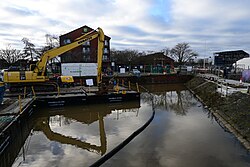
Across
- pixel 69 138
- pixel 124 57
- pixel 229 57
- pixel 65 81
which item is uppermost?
pixel 124 57

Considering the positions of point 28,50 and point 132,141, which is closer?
point 132,141

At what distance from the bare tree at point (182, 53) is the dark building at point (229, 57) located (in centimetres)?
2014

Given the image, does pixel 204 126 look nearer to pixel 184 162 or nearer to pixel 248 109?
pixel 248 109

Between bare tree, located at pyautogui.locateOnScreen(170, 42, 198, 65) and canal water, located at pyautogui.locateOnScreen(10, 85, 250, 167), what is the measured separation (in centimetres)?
5320

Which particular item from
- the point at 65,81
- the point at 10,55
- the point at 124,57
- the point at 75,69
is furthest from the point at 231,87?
the point at 10,55

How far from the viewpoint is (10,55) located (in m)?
55.8

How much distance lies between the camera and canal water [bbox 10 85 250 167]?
7.27 m

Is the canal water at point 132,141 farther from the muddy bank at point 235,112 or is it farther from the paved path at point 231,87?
the paved path at point 231,87

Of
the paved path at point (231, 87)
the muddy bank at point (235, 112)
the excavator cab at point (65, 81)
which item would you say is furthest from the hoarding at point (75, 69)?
the muddy bank at point (235, 112)

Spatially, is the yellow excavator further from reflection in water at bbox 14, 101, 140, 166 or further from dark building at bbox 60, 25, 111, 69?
dark building at bbox 60, 25, 111, 69

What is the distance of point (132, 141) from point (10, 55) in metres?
57.2

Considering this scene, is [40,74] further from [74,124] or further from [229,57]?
[229,57]

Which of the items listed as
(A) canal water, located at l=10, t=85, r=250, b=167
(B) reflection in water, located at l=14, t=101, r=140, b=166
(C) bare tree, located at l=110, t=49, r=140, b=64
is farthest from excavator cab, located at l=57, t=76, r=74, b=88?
(C) bare tree, located at l=110, t=49, r=140, b=64

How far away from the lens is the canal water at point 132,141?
7.27 meters
